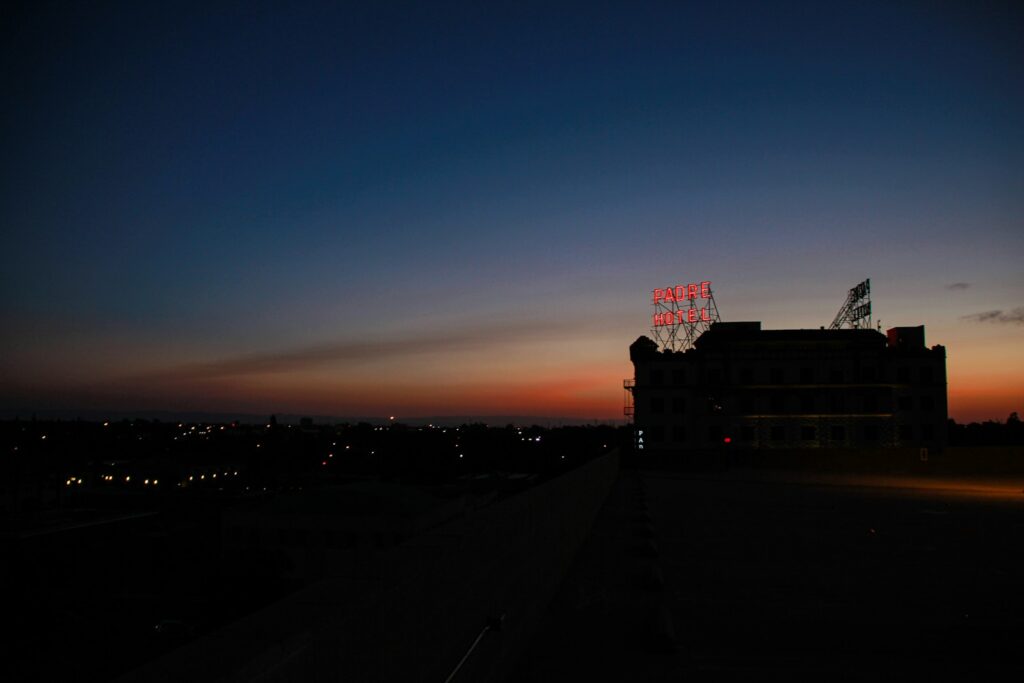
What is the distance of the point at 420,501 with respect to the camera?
2909cm

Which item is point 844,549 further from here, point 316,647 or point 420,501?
point 420,501

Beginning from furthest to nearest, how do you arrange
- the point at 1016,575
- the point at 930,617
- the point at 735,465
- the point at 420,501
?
the point at 735,465
the point at 420,501
the point at 1016,575
the point at 930,617

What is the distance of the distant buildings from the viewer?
166 ft

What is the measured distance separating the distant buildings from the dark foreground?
132 ft

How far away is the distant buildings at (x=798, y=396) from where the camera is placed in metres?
50.6

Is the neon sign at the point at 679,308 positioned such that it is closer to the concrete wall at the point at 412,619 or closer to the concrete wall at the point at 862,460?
the concrete wall at the point at 862,460

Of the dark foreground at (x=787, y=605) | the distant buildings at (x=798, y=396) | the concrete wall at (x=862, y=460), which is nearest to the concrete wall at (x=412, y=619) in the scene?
the dark foreground at (x=787, y=605)

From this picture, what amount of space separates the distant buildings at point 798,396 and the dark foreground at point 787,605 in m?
40.1

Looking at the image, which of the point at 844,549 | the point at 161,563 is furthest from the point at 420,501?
the point at 844,549

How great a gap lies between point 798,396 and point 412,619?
5264cm

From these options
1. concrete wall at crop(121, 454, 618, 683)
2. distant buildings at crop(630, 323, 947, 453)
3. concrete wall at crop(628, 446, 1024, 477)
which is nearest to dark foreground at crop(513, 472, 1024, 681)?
concrete wall at crop(121, 454, 618, 683)

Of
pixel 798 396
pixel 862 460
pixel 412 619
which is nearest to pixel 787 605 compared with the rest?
pixel 412 619

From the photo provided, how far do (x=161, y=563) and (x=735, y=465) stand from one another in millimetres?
33455

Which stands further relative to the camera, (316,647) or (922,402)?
(922,402)
